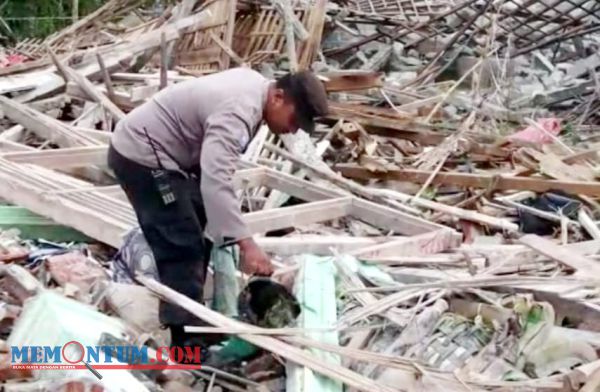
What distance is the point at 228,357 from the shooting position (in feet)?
12.9

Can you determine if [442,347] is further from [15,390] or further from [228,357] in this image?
[15,390]

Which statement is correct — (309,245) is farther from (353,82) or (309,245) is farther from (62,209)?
(353,82)

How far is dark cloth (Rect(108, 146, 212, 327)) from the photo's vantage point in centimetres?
395

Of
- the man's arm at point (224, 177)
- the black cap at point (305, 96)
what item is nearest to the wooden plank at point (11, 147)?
the man's arm at point (224, 177)

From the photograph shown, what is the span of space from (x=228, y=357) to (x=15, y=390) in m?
0.90

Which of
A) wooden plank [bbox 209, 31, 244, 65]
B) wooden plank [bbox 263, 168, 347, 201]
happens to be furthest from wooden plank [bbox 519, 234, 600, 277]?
wooden plank [bbox 209, 31, 244, 65]

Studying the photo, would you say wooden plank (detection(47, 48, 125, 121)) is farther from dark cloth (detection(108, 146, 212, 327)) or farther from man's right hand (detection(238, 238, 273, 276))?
man's right hand (detection(238, 238, 273, 276))

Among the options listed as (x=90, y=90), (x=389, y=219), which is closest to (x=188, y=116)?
(x=389, y=219)

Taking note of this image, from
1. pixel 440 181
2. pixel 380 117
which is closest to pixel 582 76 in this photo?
pixel 380 117

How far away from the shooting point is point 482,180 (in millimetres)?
6602

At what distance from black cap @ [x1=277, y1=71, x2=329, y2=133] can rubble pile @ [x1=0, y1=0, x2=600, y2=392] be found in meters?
0.82

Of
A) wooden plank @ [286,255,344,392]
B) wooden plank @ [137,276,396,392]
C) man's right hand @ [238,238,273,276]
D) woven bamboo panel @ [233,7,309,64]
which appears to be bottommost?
woven bamboo panel @ [233,7,309,64]

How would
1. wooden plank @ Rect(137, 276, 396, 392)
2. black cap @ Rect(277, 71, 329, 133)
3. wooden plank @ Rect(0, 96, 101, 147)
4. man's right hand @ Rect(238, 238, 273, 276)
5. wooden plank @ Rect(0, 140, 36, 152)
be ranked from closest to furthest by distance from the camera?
wooden plank @ Rect(137, 276, 396, 392) < black cap @ Rect(277, 71, 329, 133) < man's right hand @ Rect(238, 238, 273, 276) < wooden plank @ Rect(0, 140, 36, 152) < wooden plank @ Rect(0, 96, 101, 147)

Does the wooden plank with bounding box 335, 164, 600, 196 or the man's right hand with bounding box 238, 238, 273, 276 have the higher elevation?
the man's right hand with bounding box 238, 238, 273, 276
